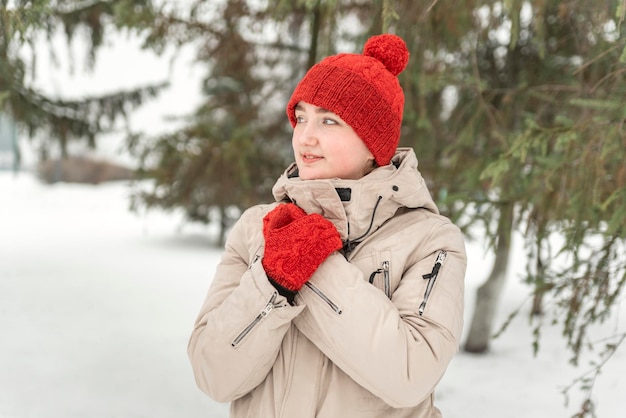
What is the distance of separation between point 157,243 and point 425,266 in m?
10.1

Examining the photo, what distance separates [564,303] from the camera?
2943 mm

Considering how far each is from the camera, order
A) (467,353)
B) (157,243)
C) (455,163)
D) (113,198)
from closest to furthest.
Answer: (455,163) → (467,353) → (157,243) → (113,198)

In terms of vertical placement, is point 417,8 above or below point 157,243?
above

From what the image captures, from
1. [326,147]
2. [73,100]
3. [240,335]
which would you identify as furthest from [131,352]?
[326,147]

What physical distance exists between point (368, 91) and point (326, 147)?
0.68 feet

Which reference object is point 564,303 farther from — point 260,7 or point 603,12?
point 260,7

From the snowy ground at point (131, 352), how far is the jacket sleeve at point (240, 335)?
2.29m

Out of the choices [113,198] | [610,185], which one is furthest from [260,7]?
[113,198]

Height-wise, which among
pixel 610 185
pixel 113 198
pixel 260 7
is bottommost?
pixel 113 198

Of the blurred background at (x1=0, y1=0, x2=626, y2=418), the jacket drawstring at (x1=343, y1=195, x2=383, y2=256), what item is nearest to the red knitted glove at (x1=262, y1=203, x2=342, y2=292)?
the jacket drawstring at (x1=343, y1=195, x2=383, y2=256)

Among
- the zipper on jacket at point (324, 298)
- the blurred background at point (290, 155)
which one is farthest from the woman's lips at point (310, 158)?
the blurred background at point (290, 155)

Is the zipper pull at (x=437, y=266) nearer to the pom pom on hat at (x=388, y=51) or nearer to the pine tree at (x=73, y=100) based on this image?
the pom pom on hat at (x=388, y=51)

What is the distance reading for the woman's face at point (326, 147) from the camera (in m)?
1.47

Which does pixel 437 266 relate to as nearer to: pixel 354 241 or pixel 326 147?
pixel 354 241
